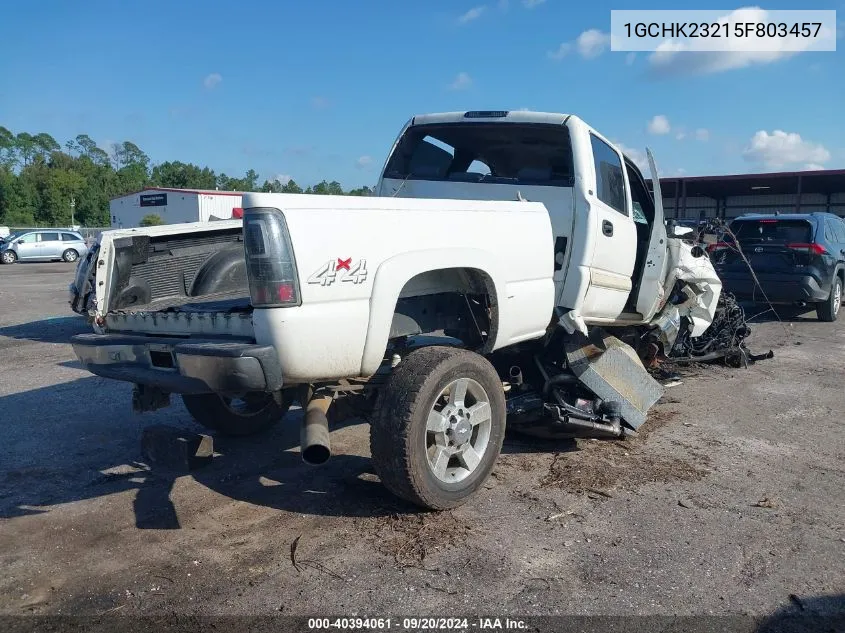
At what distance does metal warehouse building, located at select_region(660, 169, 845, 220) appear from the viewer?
28516 millimetres

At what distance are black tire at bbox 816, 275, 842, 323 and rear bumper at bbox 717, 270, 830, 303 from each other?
29cm

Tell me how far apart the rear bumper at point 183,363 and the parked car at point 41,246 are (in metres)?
33.4

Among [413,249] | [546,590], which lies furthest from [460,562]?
[413,249]

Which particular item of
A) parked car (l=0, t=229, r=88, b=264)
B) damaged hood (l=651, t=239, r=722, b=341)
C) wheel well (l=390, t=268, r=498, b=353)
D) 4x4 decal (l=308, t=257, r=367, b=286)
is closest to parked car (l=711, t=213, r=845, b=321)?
→ damaged hood (l=651, t=239, r=722, b=341)

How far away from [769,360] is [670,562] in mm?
6396

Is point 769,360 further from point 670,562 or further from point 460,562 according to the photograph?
point 460,562

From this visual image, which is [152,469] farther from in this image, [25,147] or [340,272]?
[25,147]

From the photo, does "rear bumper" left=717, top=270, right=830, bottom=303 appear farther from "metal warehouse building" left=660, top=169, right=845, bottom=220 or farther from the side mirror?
"metal warehouse building" left=660, top=169, right=845, bottom=220

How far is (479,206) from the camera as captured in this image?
4301 mm

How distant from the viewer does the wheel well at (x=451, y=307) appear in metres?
4.16

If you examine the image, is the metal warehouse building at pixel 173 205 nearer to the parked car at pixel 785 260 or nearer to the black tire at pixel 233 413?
the parked car at pixel 785 260

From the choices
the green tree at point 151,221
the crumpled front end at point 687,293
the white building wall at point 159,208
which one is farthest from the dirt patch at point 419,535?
the white building wall at point 159,208

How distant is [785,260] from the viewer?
471 inches

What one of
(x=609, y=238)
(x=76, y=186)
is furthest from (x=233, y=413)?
(x=76, y=186)
